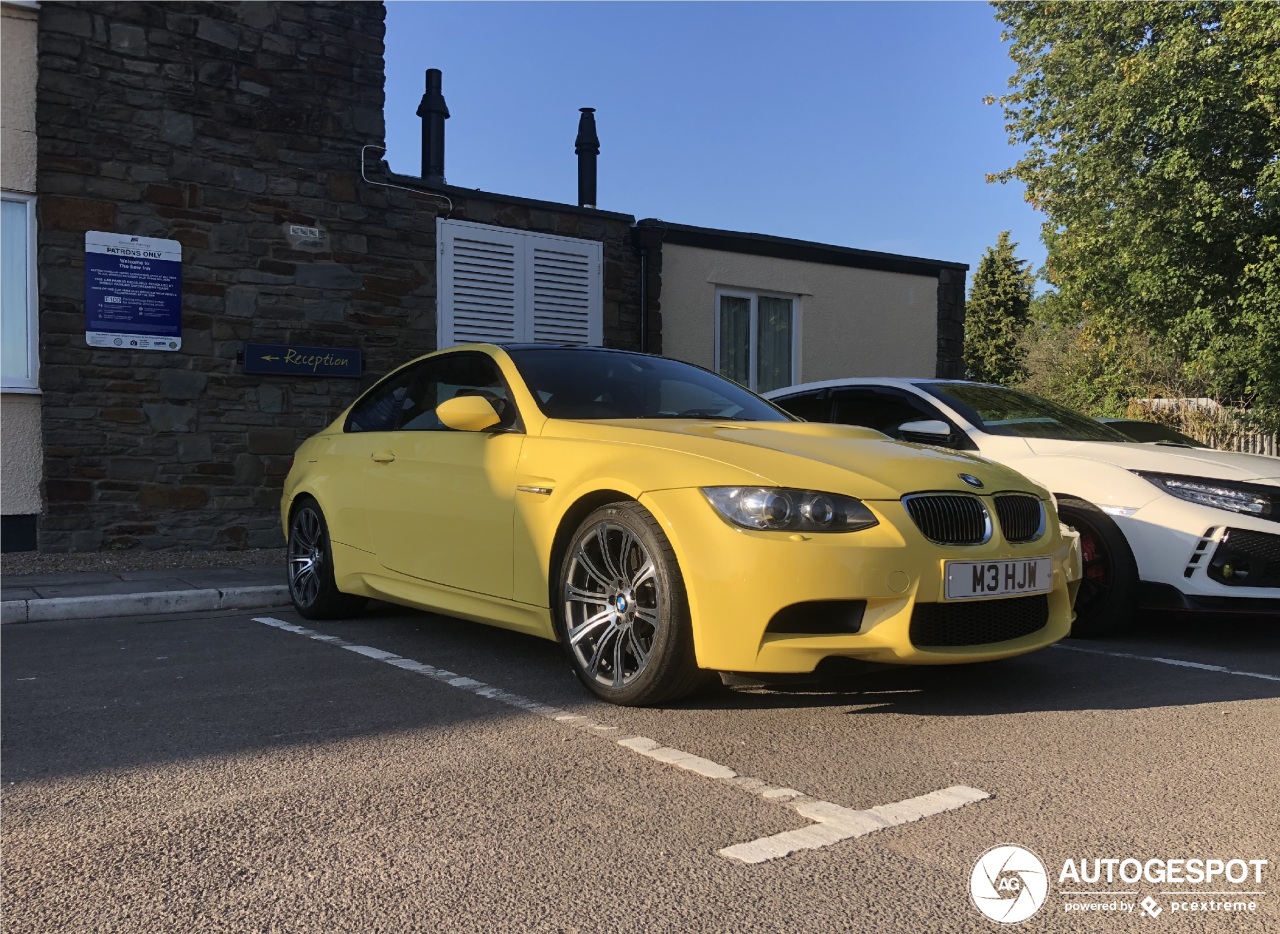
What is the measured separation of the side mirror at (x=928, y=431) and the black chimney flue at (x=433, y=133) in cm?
777

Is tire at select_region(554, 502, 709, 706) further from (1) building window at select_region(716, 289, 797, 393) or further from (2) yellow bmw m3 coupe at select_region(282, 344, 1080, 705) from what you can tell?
(1) building window at select_region(716, 289, 797, 393)

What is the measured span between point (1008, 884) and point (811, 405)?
492cm

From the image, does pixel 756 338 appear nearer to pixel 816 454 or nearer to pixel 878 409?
pixel 878 409

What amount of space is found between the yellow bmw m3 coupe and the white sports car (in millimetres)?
1123

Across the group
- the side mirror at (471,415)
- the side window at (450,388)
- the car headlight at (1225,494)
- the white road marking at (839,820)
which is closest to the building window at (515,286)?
the side window at (450,388)

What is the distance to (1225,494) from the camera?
5191mm

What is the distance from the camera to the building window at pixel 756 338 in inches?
514

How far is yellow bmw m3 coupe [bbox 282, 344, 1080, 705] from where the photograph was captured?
3537 millimetres

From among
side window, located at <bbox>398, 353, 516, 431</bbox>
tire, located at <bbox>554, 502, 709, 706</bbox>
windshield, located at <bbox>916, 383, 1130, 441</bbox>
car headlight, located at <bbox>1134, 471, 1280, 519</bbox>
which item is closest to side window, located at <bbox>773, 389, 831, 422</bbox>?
windshield, located at <bbox>916, 383, 1130, 441</bbox>

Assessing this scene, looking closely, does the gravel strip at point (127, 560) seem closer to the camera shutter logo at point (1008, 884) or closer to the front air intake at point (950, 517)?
the front air intake at point (950, 517)

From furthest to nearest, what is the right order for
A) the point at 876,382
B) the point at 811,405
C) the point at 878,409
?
the point at 811,405 < the point at 876,382 < the point at 878,409

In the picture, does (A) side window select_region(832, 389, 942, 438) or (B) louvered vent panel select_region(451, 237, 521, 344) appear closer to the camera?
(A) side window select_region(832, 389, 942, 438)

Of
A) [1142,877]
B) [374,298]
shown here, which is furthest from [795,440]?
[374,298]

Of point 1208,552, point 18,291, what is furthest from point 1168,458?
point 18,291
